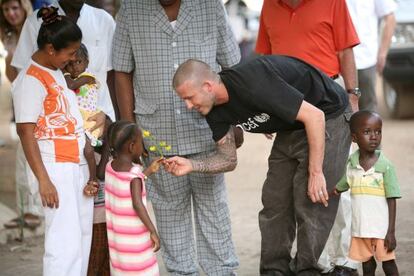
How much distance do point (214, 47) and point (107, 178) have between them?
119cm

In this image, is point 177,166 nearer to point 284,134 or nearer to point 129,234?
point 129,234

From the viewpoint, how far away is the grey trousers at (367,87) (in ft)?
25.7

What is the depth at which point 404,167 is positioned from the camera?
33.9 feet

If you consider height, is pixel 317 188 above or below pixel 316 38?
below

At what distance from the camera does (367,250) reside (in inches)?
217

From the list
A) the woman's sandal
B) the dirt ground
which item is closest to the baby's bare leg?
the dirt ground

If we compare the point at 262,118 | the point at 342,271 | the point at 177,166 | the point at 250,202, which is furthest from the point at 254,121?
the point at 250,202

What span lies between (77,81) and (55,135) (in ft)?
1.29

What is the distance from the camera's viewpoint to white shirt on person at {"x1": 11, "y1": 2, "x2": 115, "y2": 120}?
5.84 m

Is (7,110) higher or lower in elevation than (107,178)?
lower

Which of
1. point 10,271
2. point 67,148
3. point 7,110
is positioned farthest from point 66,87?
point 7,110

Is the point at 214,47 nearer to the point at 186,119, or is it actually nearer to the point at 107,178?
the point at 186,119

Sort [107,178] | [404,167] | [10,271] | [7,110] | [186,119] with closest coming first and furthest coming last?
[107,178] → [186,119] → [10,271] → [404,167] → [7,110]

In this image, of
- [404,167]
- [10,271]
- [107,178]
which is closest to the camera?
[107,178]
